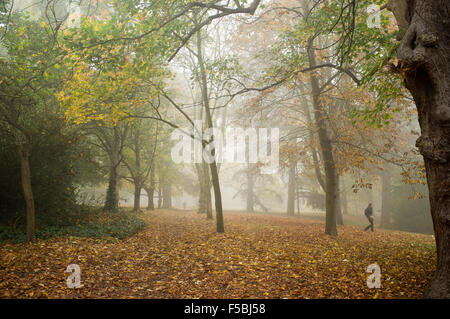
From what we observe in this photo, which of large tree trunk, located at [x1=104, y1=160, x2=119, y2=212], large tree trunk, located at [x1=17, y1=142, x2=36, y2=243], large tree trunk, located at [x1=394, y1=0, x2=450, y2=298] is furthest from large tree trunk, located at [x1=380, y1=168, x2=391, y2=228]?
large tree trunk, located at [x1=17, y1=142, x2=36, y2=243]

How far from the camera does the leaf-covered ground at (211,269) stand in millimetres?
4855

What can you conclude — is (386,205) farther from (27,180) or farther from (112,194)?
(27,180)

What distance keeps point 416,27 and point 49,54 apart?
336 inches

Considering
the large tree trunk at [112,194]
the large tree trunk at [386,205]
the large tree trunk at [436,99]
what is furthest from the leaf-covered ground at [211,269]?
the large tree trunk at [386,205]

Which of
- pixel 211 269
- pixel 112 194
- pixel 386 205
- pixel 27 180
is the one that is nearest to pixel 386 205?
pixel 386 205

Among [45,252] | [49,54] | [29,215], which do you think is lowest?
[45,252]

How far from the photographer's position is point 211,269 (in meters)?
6.35

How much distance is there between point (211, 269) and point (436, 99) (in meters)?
5.76

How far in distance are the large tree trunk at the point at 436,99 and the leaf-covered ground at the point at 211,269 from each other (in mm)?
1111

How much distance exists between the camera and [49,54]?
7.00 meters

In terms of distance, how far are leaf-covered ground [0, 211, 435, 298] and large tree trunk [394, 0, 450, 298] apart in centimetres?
111

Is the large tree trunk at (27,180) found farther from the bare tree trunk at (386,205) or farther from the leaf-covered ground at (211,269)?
the bare tree trunk at (386,205)
